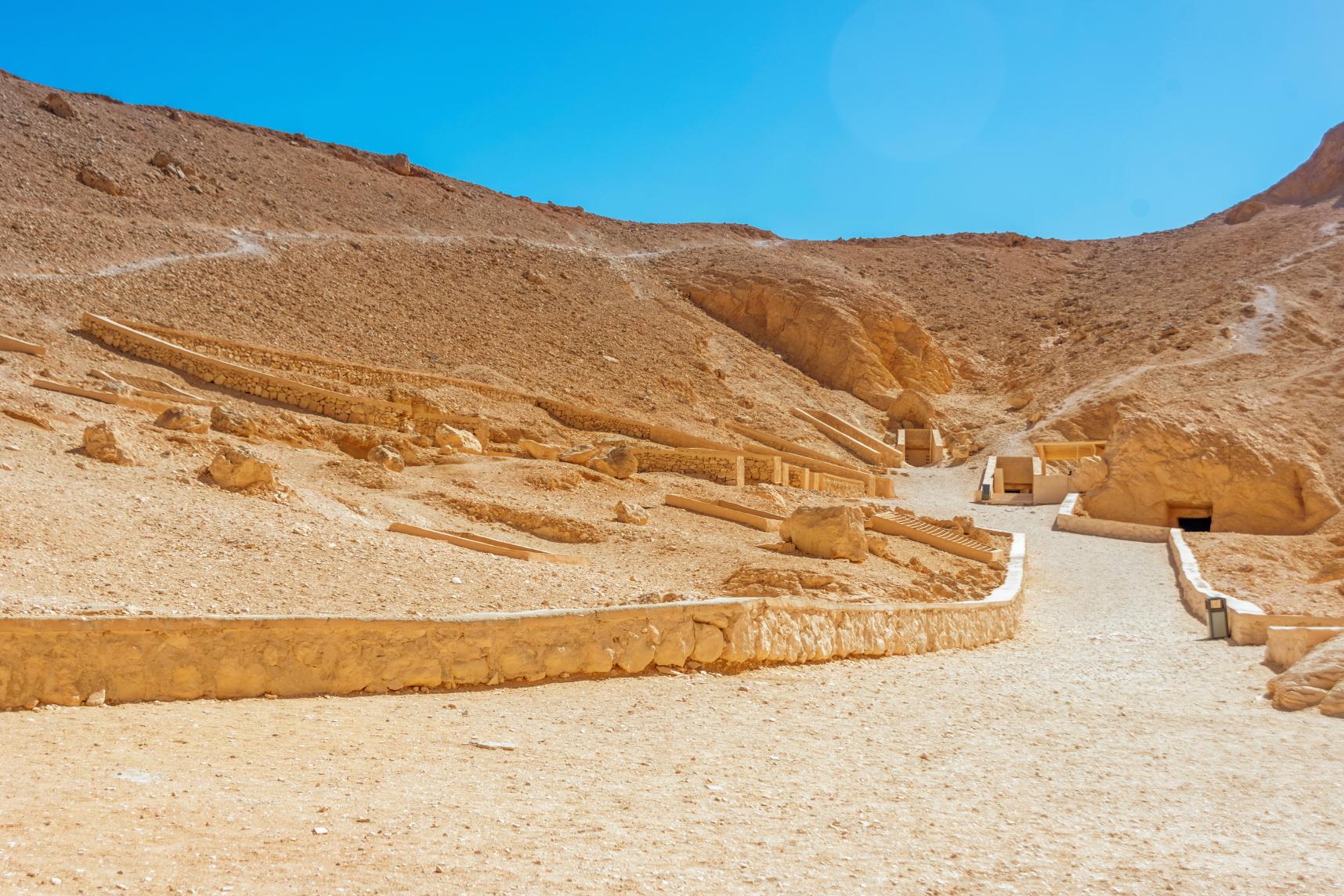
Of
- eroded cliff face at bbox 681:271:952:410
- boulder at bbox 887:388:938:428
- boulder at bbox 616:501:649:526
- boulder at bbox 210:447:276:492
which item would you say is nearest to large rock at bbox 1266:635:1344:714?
boulder at bbox 616:501:649:526

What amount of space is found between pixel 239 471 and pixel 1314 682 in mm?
9614

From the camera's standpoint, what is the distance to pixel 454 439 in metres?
18.3

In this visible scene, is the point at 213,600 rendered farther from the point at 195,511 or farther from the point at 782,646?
the point at 782,646

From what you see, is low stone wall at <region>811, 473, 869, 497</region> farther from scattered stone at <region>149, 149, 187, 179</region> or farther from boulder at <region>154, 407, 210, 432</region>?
scattered stone at <region>149, 149, 187, 179</region>

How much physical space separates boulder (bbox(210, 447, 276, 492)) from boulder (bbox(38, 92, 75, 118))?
40471 mm

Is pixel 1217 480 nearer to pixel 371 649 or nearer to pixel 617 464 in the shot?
pixel 617 464

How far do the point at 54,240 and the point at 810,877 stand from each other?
30484 mm

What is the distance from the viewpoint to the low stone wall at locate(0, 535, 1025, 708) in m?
4.97

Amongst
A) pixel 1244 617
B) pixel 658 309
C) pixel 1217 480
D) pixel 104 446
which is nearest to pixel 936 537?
pixel 1244 617

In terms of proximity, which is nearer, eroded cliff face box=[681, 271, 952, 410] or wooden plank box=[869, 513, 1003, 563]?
wooden plank box=[869, 513, 1003, 563]

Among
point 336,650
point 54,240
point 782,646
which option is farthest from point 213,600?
point 54,240

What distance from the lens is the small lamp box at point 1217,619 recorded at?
33.4 feet

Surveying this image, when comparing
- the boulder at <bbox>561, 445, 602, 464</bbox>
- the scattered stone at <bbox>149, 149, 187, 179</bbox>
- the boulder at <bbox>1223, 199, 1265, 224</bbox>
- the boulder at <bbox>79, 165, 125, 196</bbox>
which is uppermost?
the boulder at <bbox>1223, 199, 1265, 224</bbox>

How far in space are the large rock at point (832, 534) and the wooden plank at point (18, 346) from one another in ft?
44.7
